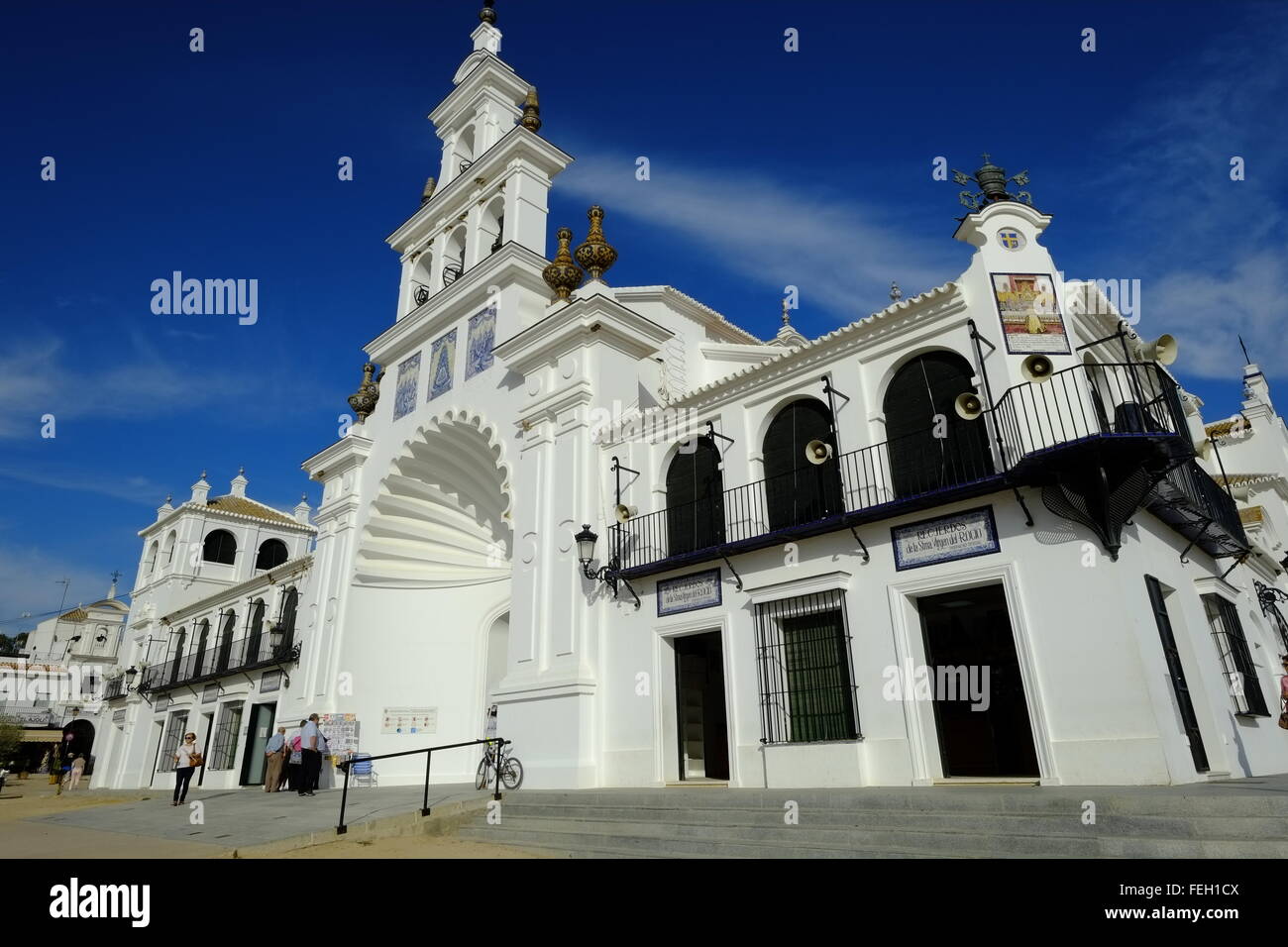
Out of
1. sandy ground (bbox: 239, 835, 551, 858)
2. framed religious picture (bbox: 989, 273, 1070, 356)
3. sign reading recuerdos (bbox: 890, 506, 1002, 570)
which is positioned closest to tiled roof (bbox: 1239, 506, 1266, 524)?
framed religious picture (bbox: 989, 273, 1070, 356)

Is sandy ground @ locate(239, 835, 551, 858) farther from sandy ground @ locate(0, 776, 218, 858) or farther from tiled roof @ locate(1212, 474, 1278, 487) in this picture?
tiled roof @ locate(1212, 474, 1278, 487)

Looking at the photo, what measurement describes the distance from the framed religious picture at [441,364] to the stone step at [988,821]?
10.2 metres

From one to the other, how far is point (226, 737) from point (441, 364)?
13.9 meters

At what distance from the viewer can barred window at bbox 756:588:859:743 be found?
29.1ft

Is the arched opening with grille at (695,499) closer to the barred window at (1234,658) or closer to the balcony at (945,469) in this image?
the balcony at (945,469)

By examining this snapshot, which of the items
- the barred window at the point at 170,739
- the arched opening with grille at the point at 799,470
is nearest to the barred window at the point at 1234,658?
the arched opening with grille at the point at 799,470

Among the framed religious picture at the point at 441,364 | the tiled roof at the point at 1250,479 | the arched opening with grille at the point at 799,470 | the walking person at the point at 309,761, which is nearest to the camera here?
the arched opening with grille at the point at 799,470

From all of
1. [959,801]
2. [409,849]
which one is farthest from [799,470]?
[409,849]

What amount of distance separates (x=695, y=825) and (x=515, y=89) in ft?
58.9

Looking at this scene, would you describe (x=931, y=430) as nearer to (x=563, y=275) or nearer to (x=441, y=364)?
(x=563, y=275)

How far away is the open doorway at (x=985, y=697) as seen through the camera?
414 inches
